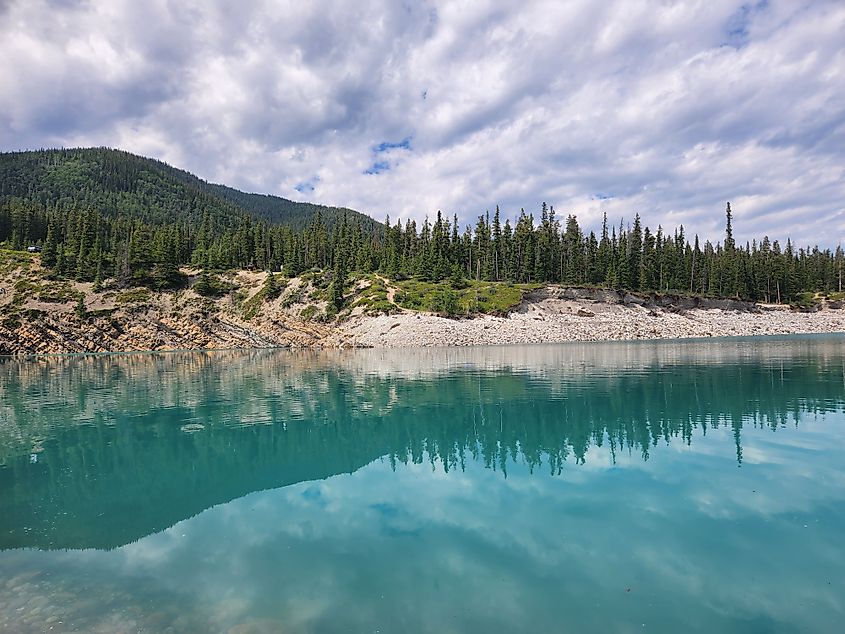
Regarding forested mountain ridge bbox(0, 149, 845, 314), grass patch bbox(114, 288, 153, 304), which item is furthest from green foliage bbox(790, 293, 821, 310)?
grass patch bbox(114, 288, 153, 304)

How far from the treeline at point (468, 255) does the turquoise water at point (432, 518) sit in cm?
9606

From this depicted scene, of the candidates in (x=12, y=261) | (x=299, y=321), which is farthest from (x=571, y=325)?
(x=12, y=261)

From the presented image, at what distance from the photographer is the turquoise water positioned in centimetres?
796

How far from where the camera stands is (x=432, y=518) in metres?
11.7

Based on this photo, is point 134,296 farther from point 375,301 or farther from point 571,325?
point 571,325

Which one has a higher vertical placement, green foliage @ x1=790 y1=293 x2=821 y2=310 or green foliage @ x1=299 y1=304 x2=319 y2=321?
green foliage @ x1=299 y1=304 x2=319 y2=321

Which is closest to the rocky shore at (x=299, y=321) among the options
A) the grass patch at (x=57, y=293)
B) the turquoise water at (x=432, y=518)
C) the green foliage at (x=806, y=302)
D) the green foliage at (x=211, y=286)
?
the grass patch at (x=57, y=293)

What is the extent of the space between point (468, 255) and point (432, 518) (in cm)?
13334

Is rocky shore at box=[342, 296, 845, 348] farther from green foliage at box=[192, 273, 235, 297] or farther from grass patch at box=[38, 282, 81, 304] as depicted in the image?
grass patch at box=[38, 282, 81, 304]

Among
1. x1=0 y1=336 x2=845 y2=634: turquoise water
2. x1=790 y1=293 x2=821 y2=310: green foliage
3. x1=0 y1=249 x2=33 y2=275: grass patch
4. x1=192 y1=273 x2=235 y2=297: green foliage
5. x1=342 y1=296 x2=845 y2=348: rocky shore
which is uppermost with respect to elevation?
x1=0 y1=249 x2=33 y2=275: grass patch

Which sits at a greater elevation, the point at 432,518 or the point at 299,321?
the point at 299,321

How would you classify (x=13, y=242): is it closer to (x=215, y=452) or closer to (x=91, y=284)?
(x=91, y=284)

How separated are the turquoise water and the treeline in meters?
96.1

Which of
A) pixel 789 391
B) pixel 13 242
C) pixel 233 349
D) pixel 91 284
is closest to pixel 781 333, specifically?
pixel 789 391
